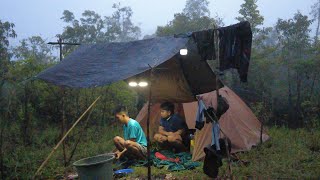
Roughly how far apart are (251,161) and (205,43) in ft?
8.90

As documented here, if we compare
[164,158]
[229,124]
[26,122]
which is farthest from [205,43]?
[26,122]

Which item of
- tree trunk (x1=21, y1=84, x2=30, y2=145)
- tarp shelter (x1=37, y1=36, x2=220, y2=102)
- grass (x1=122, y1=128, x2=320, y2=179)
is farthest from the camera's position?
tree trunk (x1=21, y1=84, x2=30, y2=145)

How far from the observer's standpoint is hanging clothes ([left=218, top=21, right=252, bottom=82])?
198 inches

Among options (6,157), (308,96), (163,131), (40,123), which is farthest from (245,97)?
(6,157)

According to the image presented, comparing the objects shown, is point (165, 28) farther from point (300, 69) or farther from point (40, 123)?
point (40, 123)

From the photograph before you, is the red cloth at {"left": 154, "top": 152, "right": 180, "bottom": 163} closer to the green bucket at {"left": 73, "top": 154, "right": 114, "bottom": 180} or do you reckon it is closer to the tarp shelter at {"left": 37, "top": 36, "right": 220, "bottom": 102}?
the tarp shelter at {"left": 37, "top": 36, "right": 220, "bottom": 102}

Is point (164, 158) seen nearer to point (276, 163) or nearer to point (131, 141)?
point (131, 141)

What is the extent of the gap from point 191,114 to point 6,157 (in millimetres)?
4481

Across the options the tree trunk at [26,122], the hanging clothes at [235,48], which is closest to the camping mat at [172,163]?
the hanging clothes at [235,48]

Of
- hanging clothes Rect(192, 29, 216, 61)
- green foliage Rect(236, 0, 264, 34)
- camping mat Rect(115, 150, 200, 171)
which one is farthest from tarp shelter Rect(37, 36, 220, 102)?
green foliage Rect(236, 0, 264, 34)

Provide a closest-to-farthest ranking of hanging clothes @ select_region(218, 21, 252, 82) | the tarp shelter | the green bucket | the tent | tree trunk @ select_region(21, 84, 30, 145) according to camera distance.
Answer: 1. the green bucket
2. hanging clothes @ select_region(218, 21, 252, 82)
3. the tarp shelter
4. the tent
5. tree trunk @ select_region(21, 84, 30, 145)

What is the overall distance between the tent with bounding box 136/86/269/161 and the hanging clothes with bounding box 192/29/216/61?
1.52 meters

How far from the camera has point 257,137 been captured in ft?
25.9

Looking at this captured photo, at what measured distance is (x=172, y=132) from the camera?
24.8ft
